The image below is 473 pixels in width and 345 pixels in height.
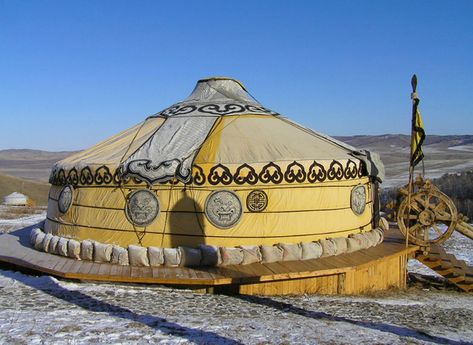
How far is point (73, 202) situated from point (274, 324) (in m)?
4.00

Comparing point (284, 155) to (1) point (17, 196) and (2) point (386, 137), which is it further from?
(2) point (386, 137)

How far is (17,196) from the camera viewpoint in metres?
22.2

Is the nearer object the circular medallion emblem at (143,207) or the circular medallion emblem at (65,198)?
the circular medallion emblem at (143,207)

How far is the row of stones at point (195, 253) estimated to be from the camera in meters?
6.65

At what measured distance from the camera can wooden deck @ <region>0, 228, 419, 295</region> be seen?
6160mm

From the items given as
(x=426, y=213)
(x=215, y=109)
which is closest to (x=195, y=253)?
(x=215, y=109)

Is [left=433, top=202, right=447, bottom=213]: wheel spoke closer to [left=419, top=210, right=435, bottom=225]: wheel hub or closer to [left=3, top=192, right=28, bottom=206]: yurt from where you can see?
[left=419, top=210, right=435, bottom=225]: wheel hub

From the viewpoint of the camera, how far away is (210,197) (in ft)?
22.7

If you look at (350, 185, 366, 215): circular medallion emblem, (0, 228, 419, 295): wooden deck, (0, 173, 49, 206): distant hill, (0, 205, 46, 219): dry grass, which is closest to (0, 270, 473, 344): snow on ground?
(0, 228, 419, 295): wooden deck

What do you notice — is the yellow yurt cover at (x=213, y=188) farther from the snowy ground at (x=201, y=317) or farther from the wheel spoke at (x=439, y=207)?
the wheel spoke at (x=439, y=207)

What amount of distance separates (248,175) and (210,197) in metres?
0.60

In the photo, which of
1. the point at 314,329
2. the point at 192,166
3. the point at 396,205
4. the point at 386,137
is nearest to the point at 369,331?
the point at 314,329

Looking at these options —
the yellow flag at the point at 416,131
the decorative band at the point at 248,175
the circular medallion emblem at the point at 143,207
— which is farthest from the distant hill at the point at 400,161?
the circular medallion emblem at the point at 143,207

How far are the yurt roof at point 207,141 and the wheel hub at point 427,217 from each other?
1509 mm
